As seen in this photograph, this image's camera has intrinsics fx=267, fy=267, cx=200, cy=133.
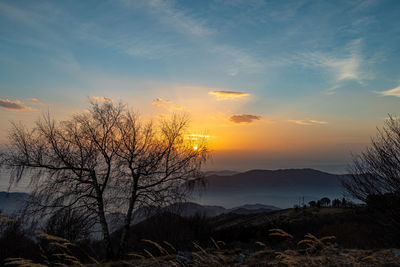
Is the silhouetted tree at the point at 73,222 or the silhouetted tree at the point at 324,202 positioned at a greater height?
the silhouetted tree at the point at 73,222

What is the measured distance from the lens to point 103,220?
43.7 ft

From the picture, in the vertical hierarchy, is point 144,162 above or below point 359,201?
above

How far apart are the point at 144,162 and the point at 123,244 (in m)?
4.23

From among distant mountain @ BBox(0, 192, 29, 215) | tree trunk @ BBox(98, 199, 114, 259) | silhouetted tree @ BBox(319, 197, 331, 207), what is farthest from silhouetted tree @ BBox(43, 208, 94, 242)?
silhouetted tree @ BBox(319, 197, 331, 207)

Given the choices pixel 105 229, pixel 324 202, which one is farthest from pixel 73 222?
pixel 324 202

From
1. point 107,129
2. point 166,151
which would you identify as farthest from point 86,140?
point 166,151

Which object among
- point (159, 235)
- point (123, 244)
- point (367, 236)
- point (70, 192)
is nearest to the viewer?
point (70, 192)

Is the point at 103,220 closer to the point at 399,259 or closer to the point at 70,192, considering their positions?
the point at 70,192

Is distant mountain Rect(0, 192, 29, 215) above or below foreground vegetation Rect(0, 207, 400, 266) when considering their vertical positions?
above

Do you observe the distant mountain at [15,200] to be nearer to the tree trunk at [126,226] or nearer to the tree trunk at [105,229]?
the tree trunk at [105,229]

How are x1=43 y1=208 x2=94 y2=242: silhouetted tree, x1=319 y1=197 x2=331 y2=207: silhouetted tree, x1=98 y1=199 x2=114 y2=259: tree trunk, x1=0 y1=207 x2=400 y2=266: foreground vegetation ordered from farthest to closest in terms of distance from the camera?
x1=319 y1=197 x2=331 y2=207: silhouetted tree < x1=98 y1=199 x2=114 y2=259: tree trunk < x1=43 y1=208 x2=94 y2=242: silhouetted tree < x1=0 y1=207 x2=400 y2=266: foreground vegetation

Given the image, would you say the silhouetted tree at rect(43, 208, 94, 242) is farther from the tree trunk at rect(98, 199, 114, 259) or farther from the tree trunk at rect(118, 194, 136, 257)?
the tree trunk at rect(118, 194, 136, 257)

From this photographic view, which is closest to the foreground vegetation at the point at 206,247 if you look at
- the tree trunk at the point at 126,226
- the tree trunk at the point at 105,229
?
the tree trunk at the point at 126,226

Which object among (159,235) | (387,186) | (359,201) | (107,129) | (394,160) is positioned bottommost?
(159,235)
